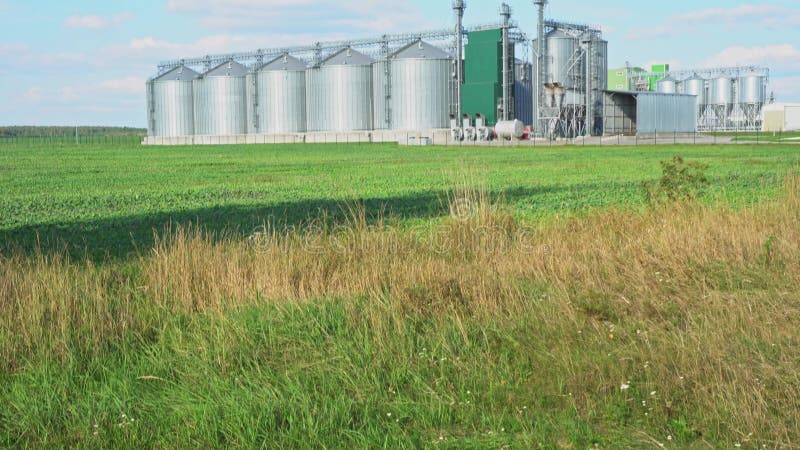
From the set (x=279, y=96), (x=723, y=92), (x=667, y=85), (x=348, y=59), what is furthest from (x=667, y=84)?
(x=279, y=96)

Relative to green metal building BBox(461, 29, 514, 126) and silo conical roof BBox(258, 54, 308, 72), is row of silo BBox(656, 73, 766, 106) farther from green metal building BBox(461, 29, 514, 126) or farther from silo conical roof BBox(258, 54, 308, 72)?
silo conical roof BBox(258, 54, 308, 72)

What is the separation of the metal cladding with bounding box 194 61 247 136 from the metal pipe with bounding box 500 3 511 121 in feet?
101

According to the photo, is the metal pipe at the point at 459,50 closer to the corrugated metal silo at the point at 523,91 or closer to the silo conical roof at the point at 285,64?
the corrugated metal silo at the point at 523,91

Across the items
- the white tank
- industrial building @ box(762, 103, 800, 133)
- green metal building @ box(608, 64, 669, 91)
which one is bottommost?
the white tank

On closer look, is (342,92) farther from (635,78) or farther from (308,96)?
(635,78)

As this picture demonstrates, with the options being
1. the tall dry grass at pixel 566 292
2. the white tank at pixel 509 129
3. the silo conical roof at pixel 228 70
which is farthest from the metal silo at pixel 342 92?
the tall dry grass at pixel 566 292

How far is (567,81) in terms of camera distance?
246 ft

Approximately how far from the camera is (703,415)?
636cm

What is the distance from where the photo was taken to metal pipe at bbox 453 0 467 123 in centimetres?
7875

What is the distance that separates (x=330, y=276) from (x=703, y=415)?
17.1 feet

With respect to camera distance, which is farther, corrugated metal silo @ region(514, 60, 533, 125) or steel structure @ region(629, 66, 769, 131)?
steel structure @ region(629, 66, 769, 131)

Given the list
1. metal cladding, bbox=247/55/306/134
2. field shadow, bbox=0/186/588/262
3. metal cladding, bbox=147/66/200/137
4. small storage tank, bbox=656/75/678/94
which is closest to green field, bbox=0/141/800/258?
field shadow, bbox=0/186/588/262

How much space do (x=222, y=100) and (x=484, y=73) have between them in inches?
1248

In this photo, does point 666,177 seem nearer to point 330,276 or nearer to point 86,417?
point 330,276
